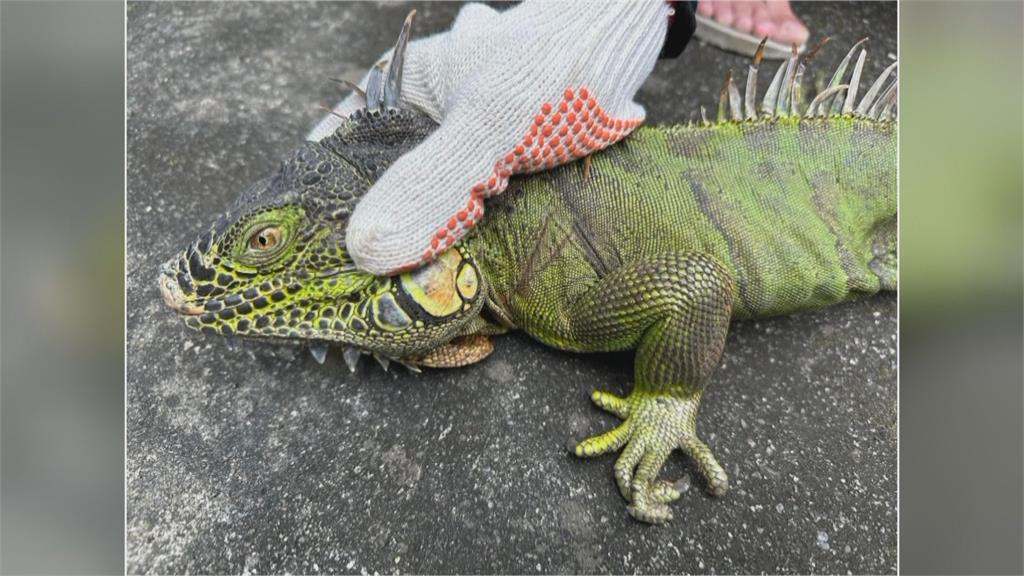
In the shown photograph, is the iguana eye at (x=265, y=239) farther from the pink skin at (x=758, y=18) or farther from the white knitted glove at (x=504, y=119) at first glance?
the pink skin at (x=758, y=18)

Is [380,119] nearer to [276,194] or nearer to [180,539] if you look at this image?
[276,194]

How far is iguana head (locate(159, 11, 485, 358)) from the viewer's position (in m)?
2.01

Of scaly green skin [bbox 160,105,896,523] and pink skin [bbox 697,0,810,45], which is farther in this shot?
pink skin [bbox 697,0,810,45]

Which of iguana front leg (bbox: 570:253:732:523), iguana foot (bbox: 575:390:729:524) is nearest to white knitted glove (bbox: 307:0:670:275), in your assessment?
iguana front leg (bbox: 570:253:732:523)

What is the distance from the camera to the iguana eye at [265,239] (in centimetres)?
199

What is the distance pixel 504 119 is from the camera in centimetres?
197

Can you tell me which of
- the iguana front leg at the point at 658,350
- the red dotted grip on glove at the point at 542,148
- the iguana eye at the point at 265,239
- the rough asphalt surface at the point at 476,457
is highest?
the red dotted grip on glove at the point at 542,148

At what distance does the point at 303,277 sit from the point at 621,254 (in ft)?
3.36

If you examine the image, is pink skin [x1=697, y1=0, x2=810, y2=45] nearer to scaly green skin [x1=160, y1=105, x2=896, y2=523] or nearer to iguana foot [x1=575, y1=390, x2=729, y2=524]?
scaly green skin [x1=160, y1=105, x2=896, y2=523]

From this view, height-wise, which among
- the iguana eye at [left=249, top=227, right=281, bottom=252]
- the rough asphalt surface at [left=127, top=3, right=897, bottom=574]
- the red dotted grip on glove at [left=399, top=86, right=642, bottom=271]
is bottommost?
the rough asphalt surface at [left=127, top=3, right=897, bottom=574]

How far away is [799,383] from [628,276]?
922mm

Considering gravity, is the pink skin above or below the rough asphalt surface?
above
